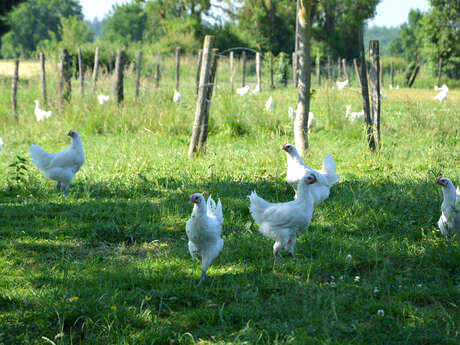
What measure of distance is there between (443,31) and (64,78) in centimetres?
2957

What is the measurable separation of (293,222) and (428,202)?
2312mm

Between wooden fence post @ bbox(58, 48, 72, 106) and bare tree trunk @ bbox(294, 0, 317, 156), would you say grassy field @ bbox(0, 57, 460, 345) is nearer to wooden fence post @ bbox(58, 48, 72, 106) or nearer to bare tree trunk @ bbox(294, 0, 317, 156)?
bare tree trunk @ bbox(294, 0, 317, 156)

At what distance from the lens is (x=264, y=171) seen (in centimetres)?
734

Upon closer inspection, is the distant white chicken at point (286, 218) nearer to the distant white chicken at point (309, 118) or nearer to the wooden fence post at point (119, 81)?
the distant white chicken at point (309, 118)

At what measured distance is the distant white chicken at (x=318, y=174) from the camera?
520 cm

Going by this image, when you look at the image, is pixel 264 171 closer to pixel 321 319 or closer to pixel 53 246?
pixel 53 246

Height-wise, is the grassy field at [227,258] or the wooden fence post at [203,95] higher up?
the wooden fence post at [203,95]

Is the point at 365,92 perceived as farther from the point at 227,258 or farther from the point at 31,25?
the point at 31,25

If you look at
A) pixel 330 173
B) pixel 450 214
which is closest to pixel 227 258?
pixel 330 173

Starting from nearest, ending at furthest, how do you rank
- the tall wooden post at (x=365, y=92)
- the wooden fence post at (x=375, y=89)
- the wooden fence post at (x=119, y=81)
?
the tall wooden post at (x=365, y=92) → the wooden fence post at (x=375, y=89) → the wooden fence post at (x=119, y=81)

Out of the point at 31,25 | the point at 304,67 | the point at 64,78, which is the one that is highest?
the point at 31,25

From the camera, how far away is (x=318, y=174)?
532cm

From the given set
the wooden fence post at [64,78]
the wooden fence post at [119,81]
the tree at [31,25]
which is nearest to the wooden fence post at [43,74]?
the wooden fence post at [64,78]

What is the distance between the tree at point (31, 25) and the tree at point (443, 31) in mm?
64001
